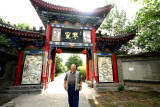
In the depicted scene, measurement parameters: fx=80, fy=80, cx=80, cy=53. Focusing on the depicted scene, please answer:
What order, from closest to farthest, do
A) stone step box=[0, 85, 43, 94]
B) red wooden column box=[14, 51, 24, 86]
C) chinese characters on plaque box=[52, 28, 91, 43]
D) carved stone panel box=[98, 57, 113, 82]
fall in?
stone step box=[0, 85, 43, 94], red wooden column box=[14, 51, 24, 86], carved stone panel box=[98, 57, 113, 82], chinese characters on plaque box=[52, 28, 91, 43]

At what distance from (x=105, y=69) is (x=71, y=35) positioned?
420 cm

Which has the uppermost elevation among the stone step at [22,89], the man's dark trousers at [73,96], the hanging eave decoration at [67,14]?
the hanging eave decoration at [67,14]

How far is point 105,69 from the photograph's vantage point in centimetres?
688

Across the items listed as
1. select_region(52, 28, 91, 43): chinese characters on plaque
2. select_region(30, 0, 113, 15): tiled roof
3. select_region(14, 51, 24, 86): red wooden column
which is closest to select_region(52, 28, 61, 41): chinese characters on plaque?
select_region(52, 28, 91, 43): chinese characters on plaque

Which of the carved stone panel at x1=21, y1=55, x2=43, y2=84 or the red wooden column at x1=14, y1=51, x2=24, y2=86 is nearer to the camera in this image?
the red wooden column at x1=14, y1=51, x2=24, y2=86

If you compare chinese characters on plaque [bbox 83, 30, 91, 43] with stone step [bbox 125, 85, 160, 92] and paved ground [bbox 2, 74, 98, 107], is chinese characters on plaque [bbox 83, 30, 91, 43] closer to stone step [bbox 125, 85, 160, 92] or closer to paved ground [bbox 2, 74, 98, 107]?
paved ground [bbox 2, 74, 98, 107]

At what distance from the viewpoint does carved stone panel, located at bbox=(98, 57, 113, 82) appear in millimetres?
6723

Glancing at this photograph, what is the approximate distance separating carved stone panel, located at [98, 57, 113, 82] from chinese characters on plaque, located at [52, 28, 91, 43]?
7.08 ft

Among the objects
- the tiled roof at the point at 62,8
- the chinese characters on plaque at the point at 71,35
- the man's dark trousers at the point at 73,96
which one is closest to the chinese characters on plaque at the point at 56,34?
the chinese characters on plaque at the point at 71,35

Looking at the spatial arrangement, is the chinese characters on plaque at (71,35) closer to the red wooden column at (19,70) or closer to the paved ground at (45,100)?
the red wooden column at (19,70)

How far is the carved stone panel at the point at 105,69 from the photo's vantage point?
672cm

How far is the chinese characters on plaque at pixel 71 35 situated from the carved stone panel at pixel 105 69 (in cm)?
216

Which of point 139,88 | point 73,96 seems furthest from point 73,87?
point 139,88

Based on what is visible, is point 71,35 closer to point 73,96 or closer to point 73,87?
point 73,87
